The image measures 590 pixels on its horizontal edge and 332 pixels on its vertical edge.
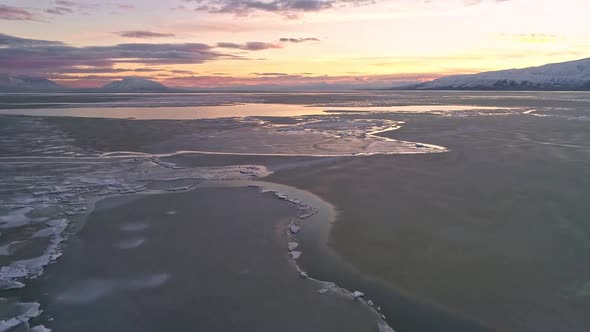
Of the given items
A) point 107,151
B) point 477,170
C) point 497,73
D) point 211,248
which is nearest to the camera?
point 211,248

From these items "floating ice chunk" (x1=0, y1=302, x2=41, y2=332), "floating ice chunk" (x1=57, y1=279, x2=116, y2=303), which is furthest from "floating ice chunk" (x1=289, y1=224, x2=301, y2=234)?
"floating ice chunk" (x1=0, y1=302, x2=41, y2=332)

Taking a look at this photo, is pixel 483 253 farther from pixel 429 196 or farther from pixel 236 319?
pixel 236 319

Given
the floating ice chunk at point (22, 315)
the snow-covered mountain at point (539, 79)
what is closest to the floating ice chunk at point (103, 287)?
the floating ice chunk at point (22, 315)

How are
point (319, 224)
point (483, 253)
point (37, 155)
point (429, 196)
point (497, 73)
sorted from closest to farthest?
point (483, 253), point (319, 224), point (429, 196), point (37, 155), point (497, 73)

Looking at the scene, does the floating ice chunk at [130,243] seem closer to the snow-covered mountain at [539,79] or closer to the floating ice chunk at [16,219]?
the floating ice chunk at [16,219]

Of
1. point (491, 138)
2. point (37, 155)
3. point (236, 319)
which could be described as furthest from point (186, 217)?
point (491, 138)

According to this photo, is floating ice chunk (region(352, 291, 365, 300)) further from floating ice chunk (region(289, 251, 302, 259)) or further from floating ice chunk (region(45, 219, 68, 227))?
floating ice chunk (region(45, 219, 68, 227))
